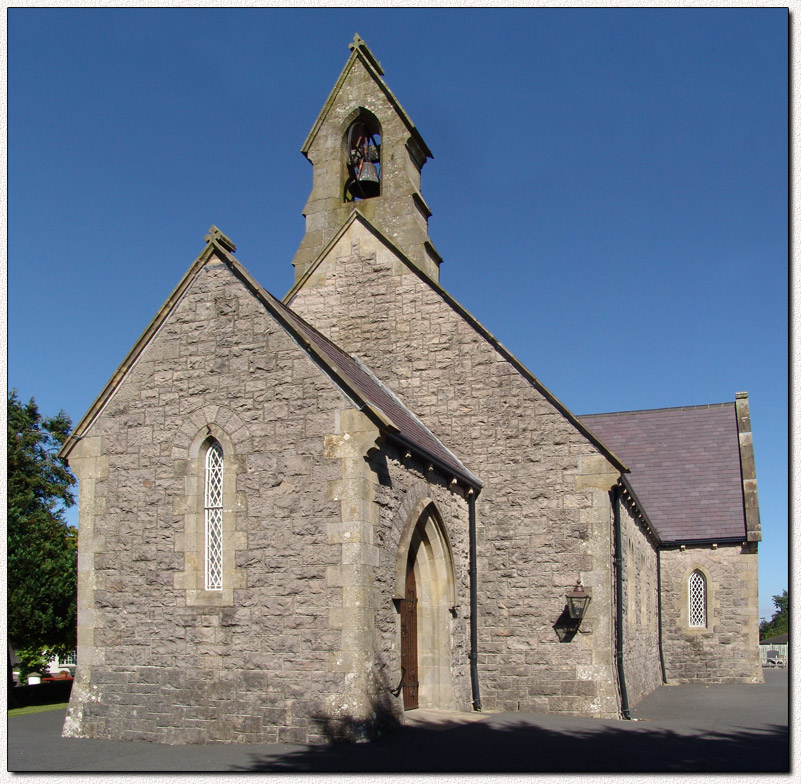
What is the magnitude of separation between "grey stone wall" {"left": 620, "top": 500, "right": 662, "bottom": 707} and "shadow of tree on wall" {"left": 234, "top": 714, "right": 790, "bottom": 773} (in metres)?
Result: 4.91

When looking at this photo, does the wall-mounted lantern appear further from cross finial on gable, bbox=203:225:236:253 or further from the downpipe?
the downpipe

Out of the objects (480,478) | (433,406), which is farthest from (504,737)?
(433,406)

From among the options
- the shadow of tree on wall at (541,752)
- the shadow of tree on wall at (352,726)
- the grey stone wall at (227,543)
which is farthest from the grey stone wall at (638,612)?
the grey stone wall at (227,543)

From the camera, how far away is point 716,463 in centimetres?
2755

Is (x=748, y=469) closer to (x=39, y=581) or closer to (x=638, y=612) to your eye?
(x=638, y=612)

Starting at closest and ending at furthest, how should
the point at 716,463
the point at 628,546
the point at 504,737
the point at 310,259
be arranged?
the point at 504,737 < the point at 628,546 < the point at 310,259 < the point at 716,463

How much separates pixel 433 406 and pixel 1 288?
333 inches

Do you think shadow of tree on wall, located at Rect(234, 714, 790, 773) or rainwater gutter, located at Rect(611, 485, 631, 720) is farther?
rainwater gutter, located at Rect(611, 485, 631, 720)

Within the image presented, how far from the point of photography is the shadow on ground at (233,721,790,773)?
9273 mm

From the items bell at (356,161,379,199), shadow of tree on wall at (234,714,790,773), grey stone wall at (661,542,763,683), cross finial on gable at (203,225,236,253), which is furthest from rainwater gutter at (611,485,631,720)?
grey stone wall at (661,542,763,683)

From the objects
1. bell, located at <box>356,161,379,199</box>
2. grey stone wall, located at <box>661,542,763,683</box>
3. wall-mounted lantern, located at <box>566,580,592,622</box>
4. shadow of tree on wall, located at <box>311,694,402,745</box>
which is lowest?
grey stone wall, located at <box>661,542,763,683</box>

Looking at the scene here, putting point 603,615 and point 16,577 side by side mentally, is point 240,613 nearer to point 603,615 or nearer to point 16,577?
point 603,615

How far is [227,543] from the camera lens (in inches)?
474

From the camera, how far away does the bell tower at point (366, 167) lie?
763 inches
